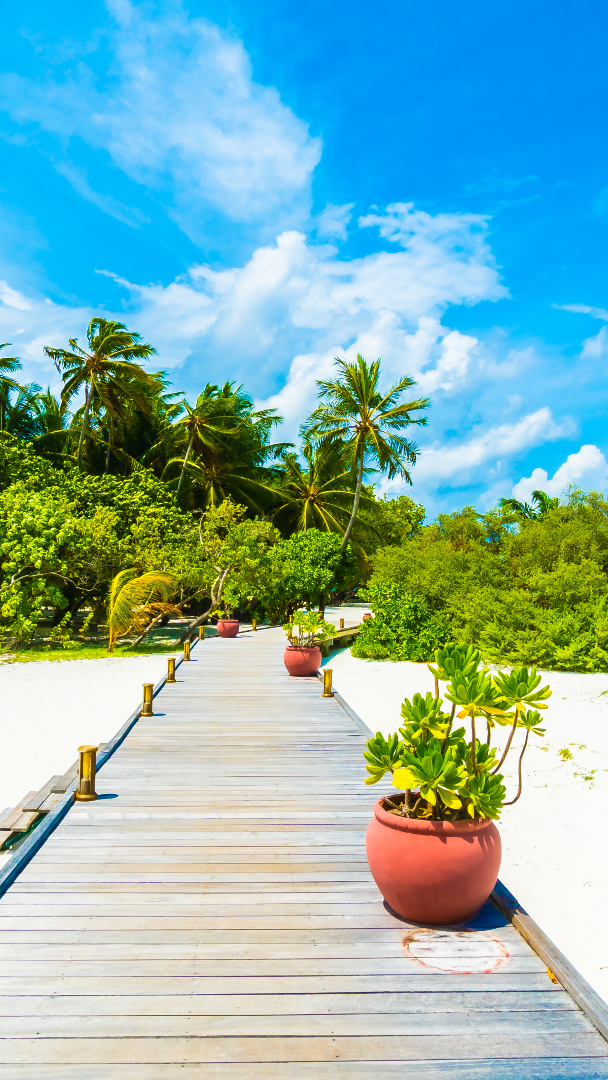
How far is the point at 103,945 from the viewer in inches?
117

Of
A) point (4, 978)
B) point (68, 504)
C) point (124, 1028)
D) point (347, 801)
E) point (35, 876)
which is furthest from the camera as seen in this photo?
point (68, 504)

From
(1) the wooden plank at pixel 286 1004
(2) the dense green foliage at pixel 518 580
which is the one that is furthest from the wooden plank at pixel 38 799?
(2) the dense green foliage at pixel 518 580

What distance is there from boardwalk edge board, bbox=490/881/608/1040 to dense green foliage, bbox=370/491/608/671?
35.3 feet

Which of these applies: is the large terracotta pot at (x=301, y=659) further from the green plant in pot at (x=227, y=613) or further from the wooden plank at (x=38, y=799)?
the green plant in pot at (x=227, y=613)

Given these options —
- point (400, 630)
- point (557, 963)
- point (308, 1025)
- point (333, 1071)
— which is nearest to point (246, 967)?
point (308, 1025)

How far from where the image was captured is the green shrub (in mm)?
15531

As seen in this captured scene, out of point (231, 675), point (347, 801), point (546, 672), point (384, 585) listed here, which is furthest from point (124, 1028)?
point (384, 585)

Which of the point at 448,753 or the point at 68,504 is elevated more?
the point at 68,504

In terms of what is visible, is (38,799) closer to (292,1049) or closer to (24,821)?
(24,821)

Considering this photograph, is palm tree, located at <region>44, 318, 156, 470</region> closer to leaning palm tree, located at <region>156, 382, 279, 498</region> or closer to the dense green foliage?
leaning palm tree, located at <region>156, 382, 279, 498</region>

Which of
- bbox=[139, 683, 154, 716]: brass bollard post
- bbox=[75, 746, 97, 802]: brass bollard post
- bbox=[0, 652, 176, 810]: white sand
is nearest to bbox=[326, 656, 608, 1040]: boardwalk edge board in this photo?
bbox=[75, 746, 97, 802]: brass bollard post

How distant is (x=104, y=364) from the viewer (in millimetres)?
22359

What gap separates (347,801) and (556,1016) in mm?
2458

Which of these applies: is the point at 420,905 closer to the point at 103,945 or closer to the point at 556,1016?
the point at 556,1016
